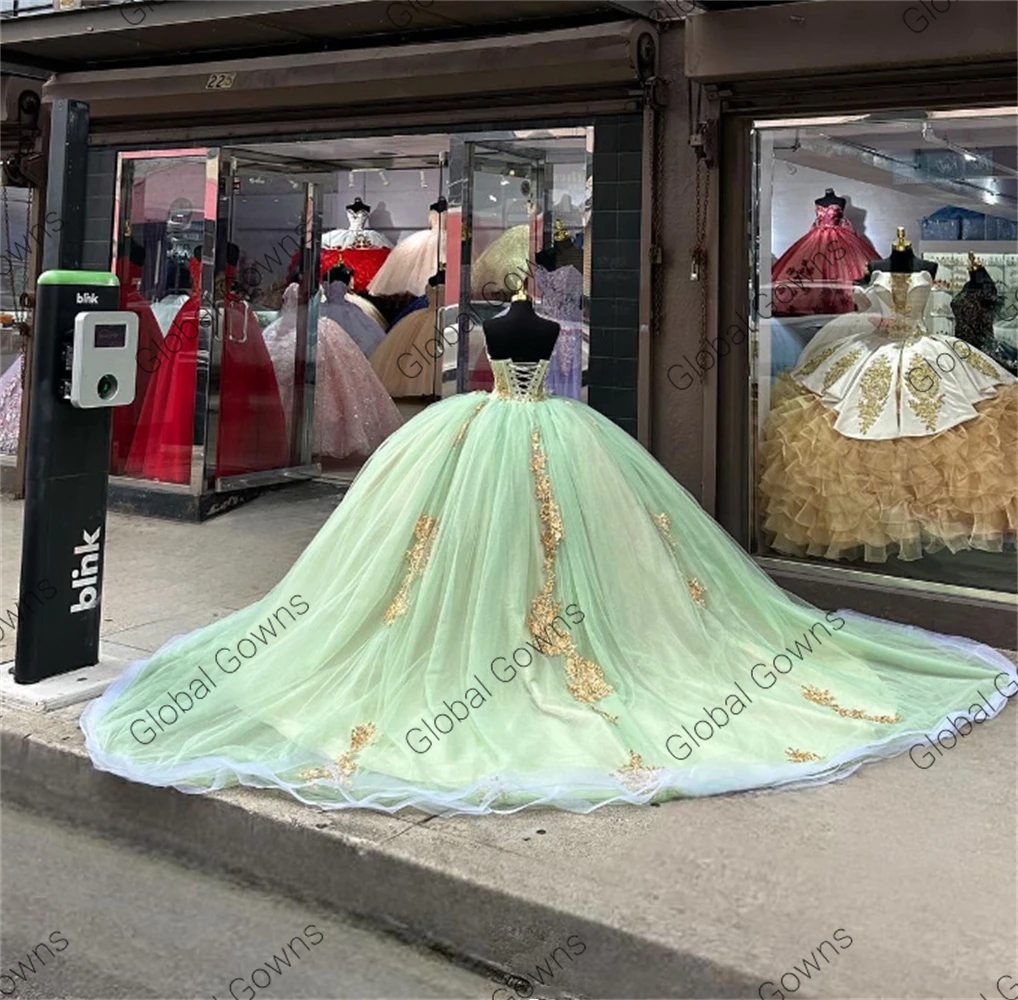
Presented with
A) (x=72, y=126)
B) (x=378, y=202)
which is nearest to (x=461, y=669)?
(x=72, y=126)

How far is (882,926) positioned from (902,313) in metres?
3.41

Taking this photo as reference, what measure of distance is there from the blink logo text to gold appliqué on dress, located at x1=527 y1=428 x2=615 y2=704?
1625 millimetres

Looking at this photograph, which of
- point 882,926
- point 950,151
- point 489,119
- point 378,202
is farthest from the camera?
point 378,202

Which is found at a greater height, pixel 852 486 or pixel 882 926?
pixel 852 486

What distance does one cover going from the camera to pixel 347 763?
3.29m

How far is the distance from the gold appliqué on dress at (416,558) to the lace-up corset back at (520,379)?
0.63 metres

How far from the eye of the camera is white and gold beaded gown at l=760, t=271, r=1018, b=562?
4992 mm

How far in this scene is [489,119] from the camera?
19.5ft

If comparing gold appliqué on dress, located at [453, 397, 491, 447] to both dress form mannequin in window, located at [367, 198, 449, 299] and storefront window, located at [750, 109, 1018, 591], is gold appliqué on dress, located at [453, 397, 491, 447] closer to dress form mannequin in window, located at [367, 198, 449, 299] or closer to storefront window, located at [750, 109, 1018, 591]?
storefront window, located at [750, 109, 1018, 591]

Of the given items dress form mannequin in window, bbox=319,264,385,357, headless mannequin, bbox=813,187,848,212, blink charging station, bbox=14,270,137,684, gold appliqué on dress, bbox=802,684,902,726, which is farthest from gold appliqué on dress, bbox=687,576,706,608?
dress form mannequin in window, bbox=319,264,385,357

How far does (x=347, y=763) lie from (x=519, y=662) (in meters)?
0.67

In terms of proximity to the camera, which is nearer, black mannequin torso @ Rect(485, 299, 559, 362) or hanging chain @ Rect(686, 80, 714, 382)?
black mannequin torso @ Rect(485, 299, 559, 362)

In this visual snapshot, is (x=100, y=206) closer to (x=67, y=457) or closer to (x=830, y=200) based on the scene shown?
(x=67, y=457)

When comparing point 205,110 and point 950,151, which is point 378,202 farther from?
point 950,151
